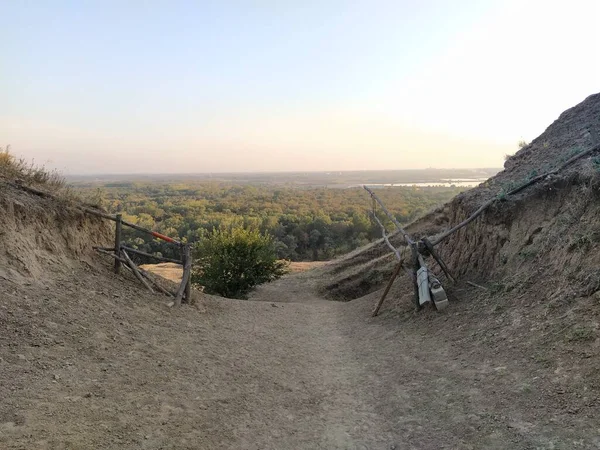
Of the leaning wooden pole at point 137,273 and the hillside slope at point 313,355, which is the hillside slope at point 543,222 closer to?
the hillside slope at point 313,355

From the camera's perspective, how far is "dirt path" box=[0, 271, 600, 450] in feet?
13.3

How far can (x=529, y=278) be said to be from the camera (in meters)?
7.34

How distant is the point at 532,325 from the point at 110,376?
5668 mm

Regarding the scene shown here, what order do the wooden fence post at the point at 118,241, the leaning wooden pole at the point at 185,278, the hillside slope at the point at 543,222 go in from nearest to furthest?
the hillside slope at the point at 543,222 < the wooden fence post at the point at 118,241 < the leaning wooden pole at the point at 185,278

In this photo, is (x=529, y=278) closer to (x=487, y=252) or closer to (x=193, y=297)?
(x=487, y=252)

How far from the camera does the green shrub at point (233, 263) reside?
16.2m

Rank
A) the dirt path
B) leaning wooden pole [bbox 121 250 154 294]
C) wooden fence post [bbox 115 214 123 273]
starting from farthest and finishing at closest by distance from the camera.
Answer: wooden fence post [bbox 115 214 123 273] < leaning wooden pole [bbox 121 250 154 294] < the dirt path

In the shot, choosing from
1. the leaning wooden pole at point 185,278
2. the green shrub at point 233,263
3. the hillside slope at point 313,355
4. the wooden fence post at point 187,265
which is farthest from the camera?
the green shrub at point 233,263

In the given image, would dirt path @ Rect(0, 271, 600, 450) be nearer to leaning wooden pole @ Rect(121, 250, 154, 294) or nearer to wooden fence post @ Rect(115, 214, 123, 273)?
leaning wooden pole @ Rect(121, 250, 154, 294)

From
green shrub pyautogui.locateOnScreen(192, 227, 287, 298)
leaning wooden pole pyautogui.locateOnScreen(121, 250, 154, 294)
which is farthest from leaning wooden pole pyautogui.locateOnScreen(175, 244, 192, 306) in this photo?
green shrub pyautogui.locateOnScreen(192, 227, 287, 298)

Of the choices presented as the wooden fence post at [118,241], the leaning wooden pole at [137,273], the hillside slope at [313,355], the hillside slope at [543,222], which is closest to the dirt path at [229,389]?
the hillside slope at [313,355]

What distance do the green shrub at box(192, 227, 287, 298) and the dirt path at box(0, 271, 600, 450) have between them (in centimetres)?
768

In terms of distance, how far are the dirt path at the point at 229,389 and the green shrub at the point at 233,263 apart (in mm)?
7677

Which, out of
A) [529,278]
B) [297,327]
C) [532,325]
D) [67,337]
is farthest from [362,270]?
[67,337]
